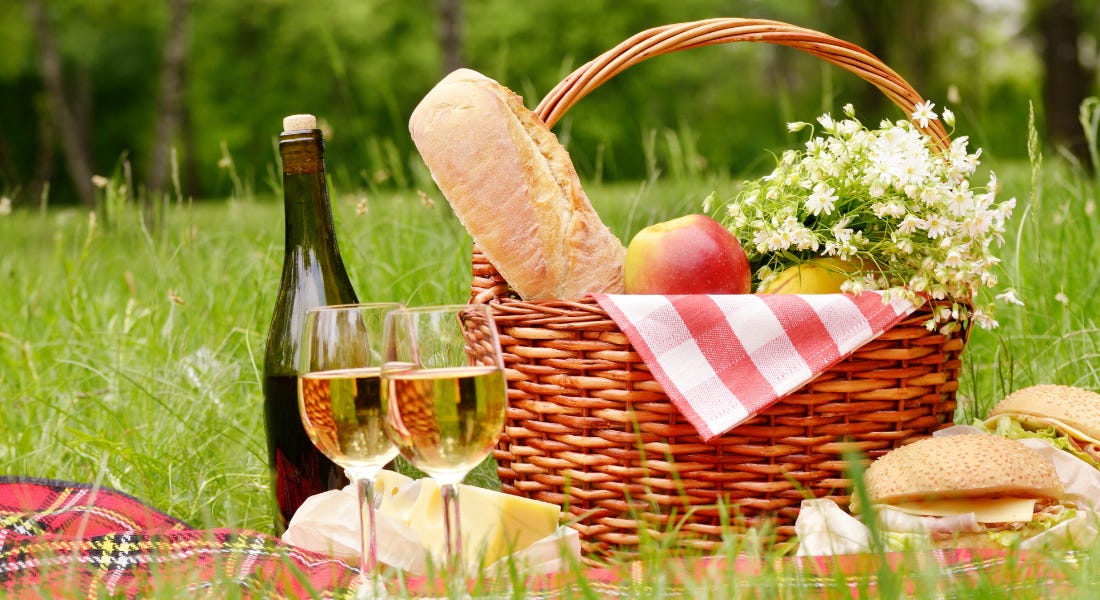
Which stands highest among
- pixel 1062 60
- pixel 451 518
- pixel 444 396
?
pixel 1062 60

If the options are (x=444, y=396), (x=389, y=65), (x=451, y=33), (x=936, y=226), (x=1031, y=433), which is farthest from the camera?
(x=389, y=65)

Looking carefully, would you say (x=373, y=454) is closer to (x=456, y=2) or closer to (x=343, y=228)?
(x=343, y=228)

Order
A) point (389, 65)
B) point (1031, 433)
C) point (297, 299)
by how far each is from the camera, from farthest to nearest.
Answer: point (389, 65) → point (297, 299) → point (1031, 433)

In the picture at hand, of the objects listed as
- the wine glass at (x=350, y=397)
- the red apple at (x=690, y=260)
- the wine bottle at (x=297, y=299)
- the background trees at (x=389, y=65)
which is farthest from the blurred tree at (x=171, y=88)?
the wine glass at (x=350, y=397)

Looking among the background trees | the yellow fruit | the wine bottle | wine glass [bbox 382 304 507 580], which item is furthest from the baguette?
the background trees

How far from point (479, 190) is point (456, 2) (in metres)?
6.80

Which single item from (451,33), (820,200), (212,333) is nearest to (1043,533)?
(820,200)

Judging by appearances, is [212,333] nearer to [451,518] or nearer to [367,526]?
[367,526]

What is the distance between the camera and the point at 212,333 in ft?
9.57

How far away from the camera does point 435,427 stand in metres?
1.23

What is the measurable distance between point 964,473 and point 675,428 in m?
0.47

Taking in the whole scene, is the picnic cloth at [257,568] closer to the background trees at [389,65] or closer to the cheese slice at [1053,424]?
the cheese slice at [1053,424]

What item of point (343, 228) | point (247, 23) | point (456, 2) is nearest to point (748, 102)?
point (247, 23)

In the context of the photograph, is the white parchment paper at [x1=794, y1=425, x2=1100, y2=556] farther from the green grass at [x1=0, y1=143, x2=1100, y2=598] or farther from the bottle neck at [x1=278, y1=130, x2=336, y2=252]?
the bottle neck at [x1=278, y1=130, x2=336, y2=252]
